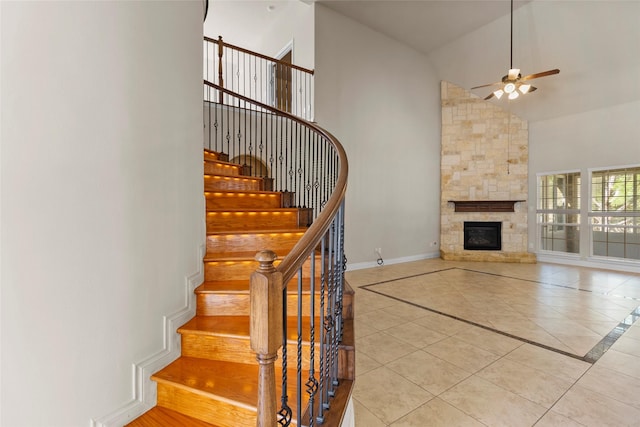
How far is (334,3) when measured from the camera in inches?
218

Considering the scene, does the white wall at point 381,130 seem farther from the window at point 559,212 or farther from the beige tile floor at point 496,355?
the window at point 559,212

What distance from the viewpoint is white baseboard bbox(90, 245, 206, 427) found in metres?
1.54

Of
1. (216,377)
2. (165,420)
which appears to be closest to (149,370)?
(165,420)

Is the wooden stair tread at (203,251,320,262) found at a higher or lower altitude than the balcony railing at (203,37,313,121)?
lower

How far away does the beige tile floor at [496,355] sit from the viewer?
75.2 inches

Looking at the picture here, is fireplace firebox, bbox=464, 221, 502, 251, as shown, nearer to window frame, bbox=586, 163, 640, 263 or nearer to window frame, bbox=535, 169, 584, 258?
window frame, bbox=535, 169, 584, 258

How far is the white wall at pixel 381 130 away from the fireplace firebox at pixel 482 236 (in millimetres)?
752

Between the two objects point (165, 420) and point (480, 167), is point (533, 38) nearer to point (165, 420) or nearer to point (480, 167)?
point (480, 167)

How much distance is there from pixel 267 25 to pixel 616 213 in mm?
8592

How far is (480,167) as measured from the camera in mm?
7273

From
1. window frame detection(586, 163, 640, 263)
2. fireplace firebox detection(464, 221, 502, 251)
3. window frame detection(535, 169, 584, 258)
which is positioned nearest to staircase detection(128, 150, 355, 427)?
fireplace firebox detection(464, 221, 502, 251)

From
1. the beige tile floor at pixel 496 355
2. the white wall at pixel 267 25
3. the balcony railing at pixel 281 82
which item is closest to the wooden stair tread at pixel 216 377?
the beige tile floor at pixel 496 355

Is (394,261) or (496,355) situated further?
(394,261)

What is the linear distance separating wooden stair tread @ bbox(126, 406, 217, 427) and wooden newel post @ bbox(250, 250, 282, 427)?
0.88m
